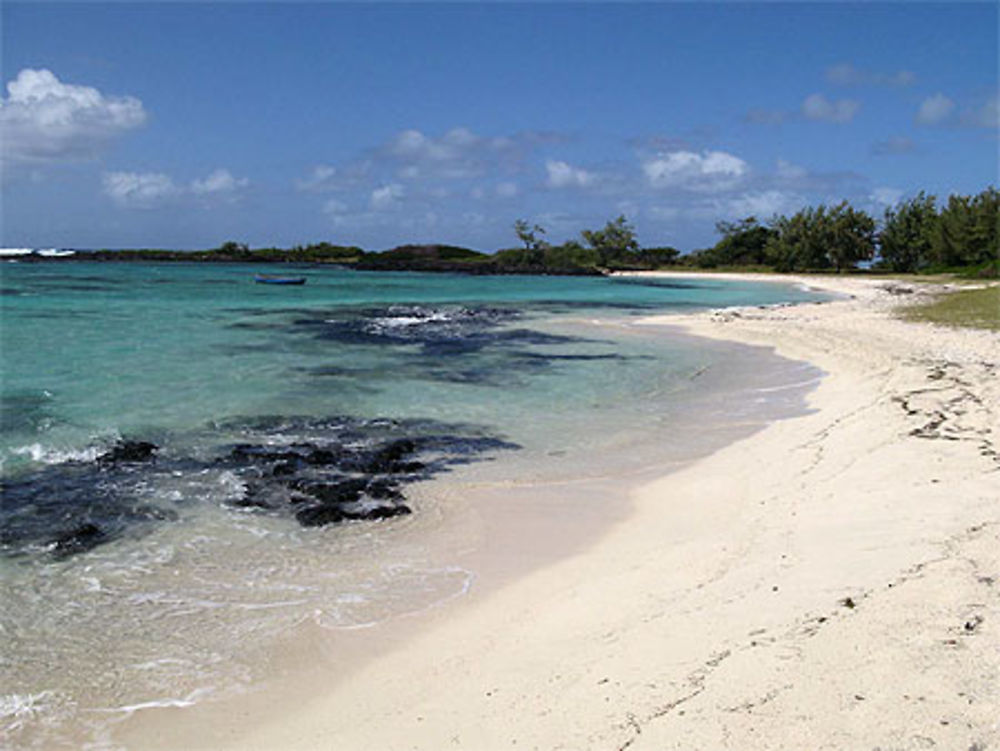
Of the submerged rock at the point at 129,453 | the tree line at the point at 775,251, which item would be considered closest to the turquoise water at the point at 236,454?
the submerged rock at the point at 129,453

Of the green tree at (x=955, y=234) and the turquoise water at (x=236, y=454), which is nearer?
the turquoise water at (x=236, y=454)

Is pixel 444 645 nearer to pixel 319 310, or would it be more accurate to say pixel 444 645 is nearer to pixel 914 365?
pixel 914 365

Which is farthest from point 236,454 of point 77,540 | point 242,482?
point 77,540

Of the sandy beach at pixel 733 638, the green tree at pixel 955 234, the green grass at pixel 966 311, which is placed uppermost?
the green tree at pixel 955 234

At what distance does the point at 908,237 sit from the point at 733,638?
100 meters

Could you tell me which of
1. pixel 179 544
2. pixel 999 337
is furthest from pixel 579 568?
pixel 999 337

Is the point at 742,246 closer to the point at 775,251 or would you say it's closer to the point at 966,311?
the point at 775,251

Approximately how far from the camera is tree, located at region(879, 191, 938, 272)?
88.1 m

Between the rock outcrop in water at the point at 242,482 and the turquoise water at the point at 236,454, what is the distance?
0.05 metres

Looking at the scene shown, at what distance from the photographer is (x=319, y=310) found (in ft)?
143

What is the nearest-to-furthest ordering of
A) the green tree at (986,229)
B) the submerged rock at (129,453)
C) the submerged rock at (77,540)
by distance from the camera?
the submerged rock at (77,540)
the submerged rock at (129,453)
the green tree at (986,229)

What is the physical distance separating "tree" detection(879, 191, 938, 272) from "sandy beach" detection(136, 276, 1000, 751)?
296 feet

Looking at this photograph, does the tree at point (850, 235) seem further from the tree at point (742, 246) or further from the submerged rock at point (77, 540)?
the submerged rock at point (77, 540)

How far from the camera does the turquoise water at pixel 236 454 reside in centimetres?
613
